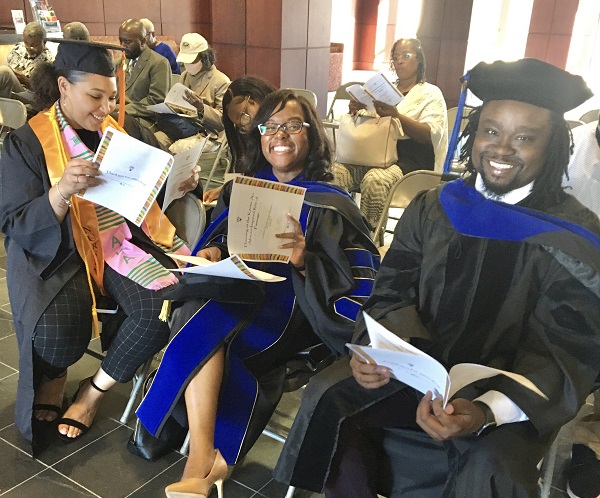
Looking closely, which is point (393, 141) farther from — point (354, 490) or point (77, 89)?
point (354, 490)

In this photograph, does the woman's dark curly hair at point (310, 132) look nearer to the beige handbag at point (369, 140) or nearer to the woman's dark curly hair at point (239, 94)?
the woman's dark curly hair at point (239, 94)

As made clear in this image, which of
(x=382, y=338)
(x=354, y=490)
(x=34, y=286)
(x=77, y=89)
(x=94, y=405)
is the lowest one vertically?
(x=94, y=405)

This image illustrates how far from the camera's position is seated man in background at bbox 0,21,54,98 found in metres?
5.55

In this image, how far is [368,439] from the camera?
1738 millimetres

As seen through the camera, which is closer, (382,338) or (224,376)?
(382,338)

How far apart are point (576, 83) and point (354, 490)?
119 cm

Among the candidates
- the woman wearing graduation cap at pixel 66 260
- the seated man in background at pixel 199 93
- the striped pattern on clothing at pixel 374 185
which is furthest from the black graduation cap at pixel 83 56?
the seated man in background at pixel 199 93

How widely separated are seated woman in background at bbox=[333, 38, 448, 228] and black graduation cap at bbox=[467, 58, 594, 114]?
2.14 meters

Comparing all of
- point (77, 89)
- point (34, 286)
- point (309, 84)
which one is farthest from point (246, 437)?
point (309, 84)

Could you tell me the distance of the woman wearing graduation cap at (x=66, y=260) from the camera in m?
2.29

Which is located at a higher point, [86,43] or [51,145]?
[86,43]

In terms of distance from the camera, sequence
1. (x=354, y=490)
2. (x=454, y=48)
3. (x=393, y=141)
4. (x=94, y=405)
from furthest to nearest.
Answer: (x=454, y=48)
(x=393, y=141)
(x=94, y=405)
(x=354, y=490)

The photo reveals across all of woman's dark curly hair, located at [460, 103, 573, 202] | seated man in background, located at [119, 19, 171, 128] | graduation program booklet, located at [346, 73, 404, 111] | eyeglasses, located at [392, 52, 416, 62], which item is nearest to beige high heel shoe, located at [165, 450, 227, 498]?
woman's dark curly hair, located at [460, 103, 573, 202]

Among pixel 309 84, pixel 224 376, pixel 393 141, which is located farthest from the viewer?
pixel 309 84
